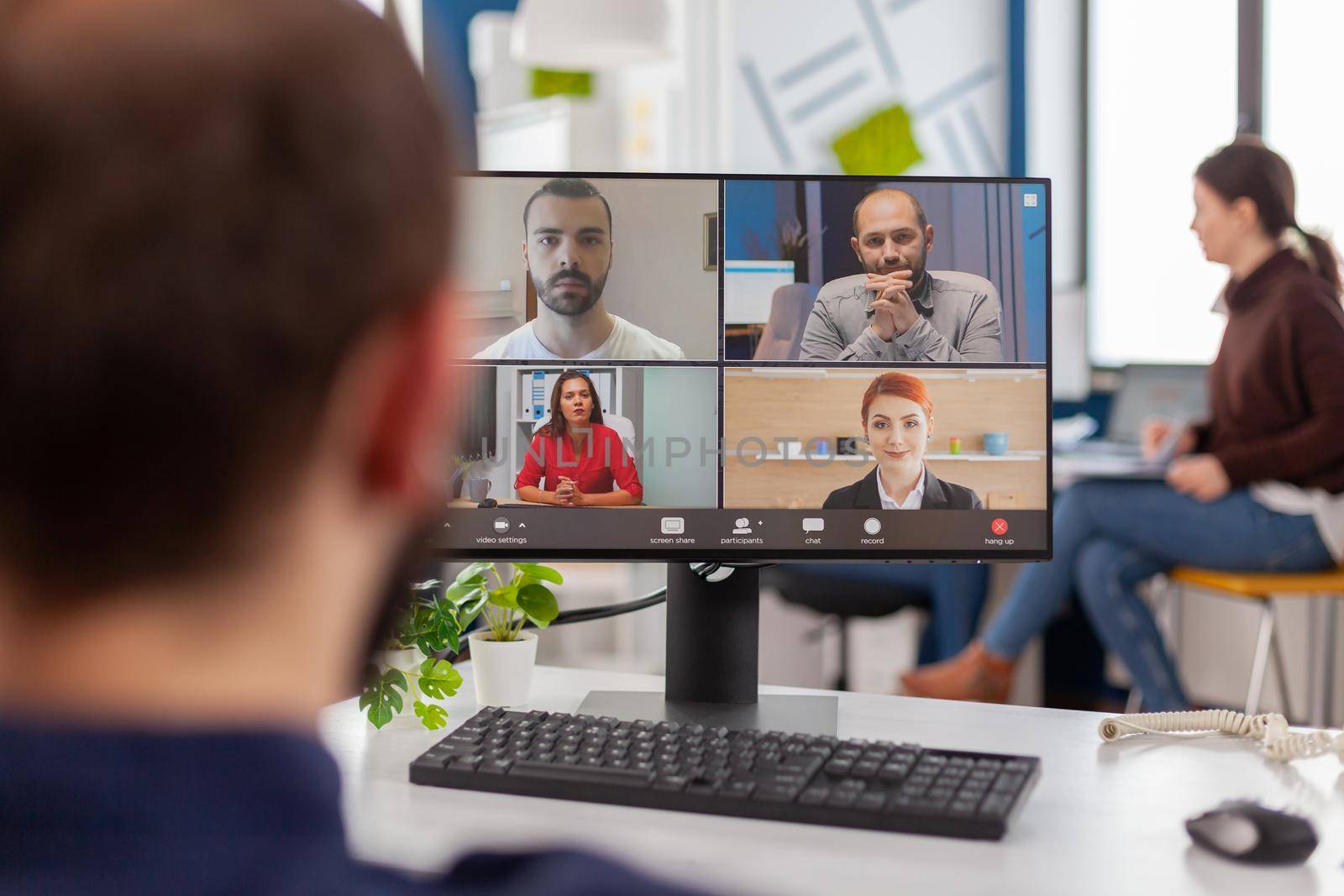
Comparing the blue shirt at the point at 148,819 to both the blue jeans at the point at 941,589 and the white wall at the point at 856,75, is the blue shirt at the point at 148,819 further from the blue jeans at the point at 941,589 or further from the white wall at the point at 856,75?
the white wall at the point at 856,75

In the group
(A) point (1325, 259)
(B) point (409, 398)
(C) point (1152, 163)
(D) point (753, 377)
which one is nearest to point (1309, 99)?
(C) point (1152, 163)

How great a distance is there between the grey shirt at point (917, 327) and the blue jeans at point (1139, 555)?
71.8 inches

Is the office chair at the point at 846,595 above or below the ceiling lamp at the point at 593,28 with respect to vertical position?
below

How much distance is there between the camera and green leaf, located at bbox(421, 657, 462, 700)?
108cm

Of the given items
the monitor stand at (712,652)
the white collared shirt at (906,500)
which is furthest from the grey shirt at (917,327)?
the monitor stand at (712,652)

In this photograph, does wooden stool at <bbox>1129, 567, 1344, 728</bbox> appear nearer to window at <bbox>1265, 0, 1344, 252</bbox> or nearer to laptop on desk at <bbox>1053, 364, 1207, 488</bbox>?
laptop on desk at <bbox>1053, 364, 1207, 488</bbox>

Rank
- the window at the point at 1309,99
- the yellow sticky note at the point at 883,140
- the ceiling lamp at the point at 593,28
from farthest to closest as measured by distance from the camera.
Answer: the yellow sticky note at the point at 883,140 → the window at the point at 1309,99 → the ceiling lamp at the point at 593,28

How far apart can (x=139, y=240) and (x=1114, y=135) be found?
4567mm

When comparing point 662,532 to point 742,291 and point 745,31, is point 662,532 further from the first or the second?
point 745,31

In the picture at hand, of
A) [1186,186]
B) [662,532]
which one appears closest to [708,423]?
[662,532]

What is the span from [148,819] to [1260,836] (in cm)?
69

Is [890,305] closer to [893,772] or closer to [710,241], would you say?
[710,241]

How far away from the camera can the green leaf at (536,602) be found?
3.90ft

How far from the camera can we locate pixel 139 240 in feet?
0.92
